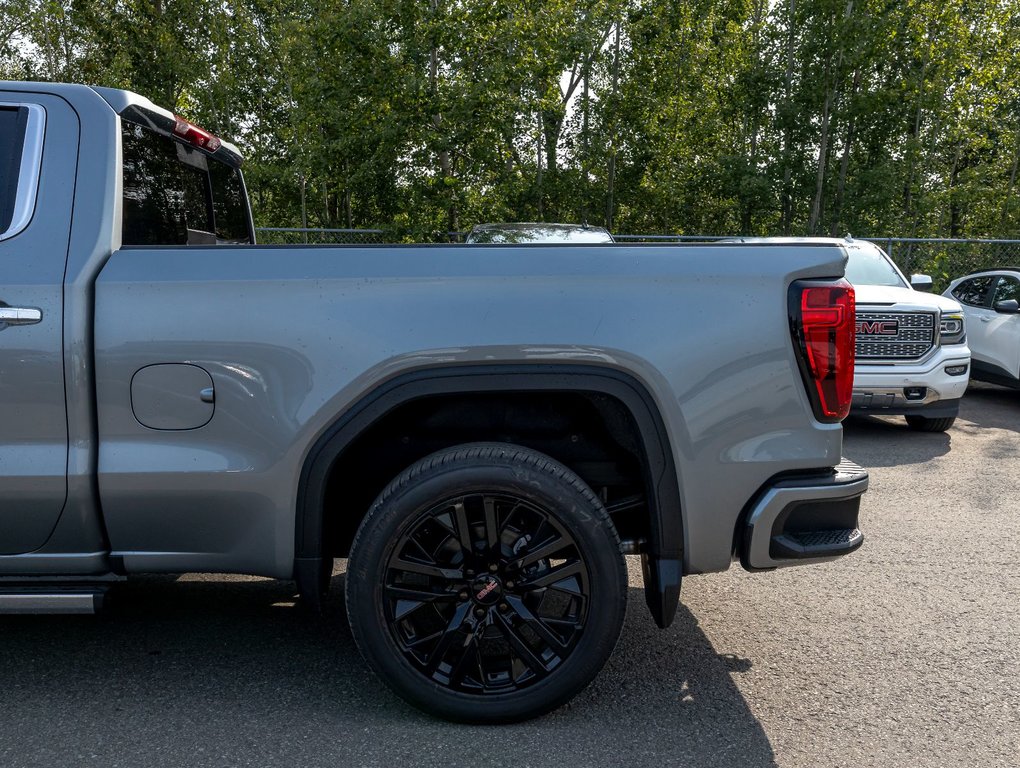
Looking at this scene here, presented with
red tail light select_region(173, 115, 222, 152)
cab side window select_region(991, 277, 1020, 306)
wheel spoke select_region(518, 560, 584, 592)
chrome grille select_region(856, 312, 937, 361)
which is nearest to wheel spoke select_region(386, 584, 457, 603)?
wheel spoke select_region(518, 560, 584, 592)

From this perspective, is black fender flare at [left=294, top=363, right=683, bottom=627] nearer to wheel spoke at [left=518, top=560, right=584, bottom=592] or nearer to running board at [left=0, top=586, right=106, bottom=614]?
wheel spoke at [left=518, top=560, right=584, bottom=592]

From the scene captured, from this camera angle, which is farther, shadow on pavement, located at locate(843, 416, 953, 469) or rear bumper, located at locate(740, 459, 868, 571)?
shadow on pavement, located at locate(843, 416, 953, 469)

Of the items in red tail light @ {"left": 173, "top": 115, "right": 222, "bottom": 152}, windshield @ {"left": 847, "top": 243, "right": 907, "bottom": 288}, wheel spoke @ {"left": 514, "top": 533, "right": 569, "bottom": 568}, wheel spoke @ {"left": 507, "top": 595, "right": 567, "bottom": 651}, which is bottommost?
wheel spoke @ {"left": 507, "top": 595, "right": 567, "bottom": 651}

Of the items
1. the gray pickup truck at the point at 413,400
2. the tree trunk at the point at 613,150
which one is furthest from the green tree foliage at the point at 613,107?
the gray pickup truck at the point at 413,400

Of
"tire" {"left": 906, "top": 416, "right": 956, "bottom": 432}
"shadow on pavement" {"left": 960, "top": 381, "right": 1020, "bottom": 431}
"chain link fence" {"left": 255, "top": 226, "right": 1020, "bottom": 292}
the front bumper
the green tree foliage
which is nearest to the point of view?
the front bumper

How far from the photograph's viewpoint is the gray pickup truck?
283cm

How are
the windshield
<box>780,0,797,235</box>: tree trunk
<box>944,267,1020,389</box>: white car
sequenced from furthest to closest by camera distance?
1. <box>780,0,797,235</box>: tree trunk
2. <box>944,267,1020,389</box>: white car
3. the windshield

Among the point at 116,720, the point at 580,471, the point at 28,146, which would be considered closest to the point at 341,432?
the point at 580,471

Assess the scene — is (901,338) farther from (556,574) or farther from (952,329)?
(556,574)

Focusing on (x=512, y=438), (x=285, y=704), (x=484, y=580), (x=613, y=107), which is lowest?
(x=285, y=704)

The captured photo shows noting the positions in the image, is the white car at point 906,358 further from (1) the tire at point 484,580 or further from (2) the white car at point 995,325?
(1) the tire at point 484,580

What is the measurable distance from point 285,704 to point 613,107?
19676 mm

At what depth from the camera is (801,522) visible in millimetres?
2943

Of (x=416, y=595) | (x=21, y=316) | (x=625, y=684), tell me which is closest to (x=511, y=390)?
(x=416, y=595)
